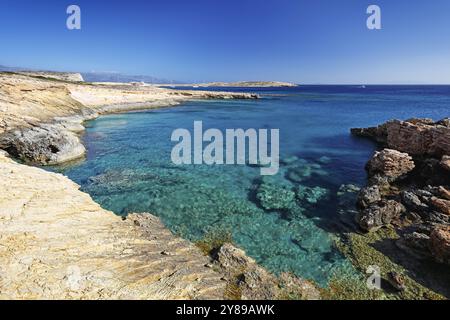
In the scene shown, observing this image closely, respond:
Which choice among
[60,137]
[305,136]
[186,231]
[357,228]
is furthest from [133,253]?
[305,136]

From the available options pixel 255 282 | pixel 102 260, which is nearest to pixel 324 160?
pixel 255 282

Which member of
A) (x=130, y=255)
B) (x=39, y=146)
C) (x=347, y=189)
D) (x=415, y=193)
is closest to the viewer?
(x=130, y=255)

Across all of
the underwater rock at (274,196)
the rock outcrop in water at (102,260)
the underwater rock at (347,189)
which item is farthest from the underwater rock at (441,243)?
the underwater rock at (274,196)

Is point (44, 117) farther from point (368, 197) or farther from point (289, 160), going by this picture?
point (368, 197)

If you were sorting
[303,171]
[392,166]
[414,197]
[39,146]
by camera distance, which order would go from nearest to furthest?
1. [414,197]
2. [392,166]
3. [303,171]
4. [39,146]

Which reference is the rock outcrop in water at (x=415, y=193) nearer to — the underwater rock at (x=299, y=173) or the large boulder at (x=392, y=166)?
the large boulder at (x=392, y=166)

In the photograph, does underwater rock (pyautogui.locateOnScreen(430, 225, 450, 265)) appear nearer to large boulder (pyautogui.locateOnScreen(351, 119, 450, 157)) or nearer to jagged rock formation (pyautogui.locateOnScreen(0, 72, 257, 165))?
large boulder (pyautogui.locateOnScreen(351, 119, 450, 157))

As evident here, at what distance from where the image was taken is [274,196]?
52.3 feet

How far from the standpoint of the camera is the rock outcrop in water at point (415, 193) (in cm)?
1081

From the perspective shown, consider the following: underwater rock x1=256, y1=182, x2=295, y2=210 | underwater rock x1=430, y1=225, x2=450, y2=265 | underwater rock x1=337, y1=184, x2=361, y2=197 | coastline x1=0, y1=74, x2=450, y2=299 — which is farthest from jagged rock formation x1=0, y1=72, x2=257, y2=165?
underwater rock x1=430, y1=225, x2=450, y2=265

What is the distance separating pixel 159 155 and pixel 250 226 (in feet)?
44.8

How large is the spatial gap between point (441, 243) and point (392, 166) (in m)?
8.74

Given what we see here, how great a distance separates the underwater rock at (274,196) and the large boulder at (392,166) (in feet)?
21.3
